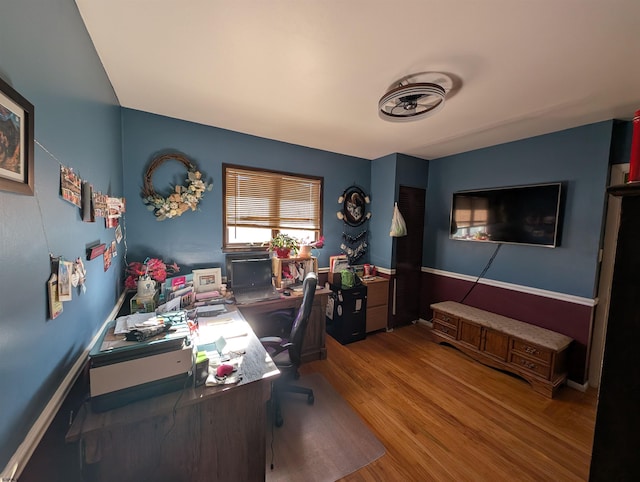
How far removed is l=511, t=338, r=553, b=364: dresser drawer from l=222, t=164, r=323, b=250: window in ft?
8.03

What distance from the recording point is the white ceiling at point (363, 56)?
1.12 meters

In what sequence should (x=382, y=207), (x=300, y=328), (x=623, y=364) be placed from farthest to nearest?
(x=382, y=207) → (x=300, y=328) → (x=623, y=364)

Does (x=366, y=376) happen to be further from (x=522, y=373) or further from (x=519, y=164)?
(x=519, y=164)

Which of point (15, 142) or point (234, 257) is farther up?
point (15, 142)

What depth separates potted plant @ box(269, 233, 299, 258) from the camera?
273cm

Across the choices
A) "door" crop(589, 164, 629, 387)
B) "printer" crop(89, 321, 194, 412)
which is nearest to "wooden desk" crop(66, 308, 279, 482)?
"printer" crop(89, 321, 194, 412)

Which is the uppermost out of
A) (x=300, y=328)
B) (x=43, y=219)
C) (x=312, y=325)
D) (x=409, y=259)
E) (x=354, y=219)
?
(x=354, y=219)

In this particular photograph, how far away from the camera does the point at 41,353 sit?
800 mm

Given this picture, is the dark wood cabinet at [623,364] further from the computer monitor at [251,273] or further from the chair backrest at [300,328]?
the computer monitor at [251,273]

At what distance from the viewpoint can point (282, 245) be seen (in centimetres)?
273

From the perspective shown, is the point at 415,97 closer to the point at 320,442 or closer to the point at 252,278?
the point at 252,278

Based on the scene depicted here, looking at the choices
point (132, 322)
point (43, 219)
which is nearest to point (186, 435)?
point (132, 322)

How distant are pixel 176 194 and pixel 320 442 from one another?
2.46 m

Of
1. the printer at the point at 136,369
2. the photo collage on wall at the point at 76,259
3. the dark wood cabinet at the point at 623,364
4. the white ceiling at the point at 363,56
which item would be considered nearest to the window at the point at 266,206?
the white ceiling at the point at 363,56
